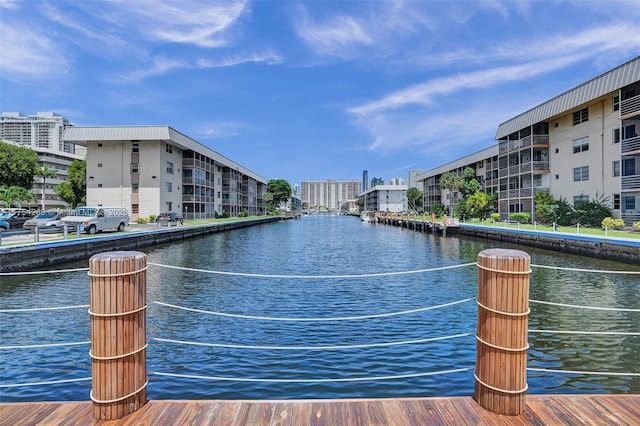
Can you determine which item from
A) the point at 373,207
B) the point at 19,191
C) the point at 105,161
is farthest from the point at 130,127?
the point at 373,207

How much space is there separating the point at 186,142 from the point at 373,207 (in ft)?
390

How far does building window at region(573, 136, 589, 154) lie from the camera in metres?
38.9

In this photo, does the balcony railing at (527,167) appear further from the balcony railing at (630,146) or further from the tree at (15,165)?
the tree at (15,165)

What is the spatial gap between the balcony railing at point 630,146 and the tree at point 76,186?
76138 millimetres

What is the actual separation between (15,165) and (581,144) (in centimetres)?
7516

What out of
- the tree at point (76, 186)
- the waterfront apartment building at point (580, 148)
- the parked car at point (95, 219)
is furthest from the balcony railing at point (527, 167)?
the tree at point (76, 186)

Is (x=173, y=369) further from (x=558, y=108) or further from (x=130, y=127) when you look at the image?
(x=130, y=127)

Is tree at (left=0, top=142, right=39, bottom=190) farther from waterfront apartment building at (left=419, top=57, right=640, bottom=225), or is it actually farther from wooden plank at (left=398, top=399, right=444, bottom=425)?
wooden plank at (left=398, top=399, right=444, bottom=425)

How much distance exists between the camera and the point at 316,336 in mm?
9781

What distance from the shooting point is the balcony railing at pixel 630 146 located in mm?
30828

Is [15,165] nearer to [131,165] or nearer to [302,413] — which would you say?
[131,165]

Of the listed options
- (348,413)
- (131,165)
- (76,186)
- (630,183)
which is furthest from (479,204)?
(76,186)

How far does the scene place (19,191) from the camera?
234 ft

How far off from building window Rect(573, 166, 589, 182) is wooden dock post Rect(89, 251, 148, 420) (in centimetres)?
4406
